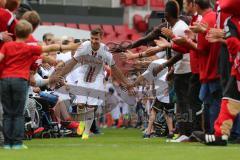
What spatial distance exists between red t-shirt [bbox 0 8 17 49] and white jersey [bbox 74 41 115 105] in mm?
3735

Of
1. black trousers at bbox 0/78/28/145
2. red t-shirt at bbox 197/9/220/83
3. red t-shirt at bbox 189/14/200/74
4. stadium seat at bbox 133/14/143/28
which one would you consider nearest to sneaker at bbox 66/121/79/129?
red t-shirt at bbox 189/14/200/74

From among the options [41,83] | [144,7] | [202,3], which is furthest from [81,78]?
[144,7]

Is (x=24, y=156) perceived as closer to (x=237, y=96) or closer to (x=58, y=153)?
(x=58, y=153)

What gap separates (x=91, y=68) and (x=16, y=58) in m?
4.80

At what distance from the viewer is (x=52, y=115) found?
17.2m

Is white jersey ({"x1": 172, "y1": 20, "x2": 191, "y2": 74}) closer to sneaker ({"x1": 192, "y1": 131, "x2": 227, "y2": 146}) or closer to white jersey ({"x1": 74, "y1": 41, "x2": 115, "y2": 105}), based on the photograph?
white jersey ({"x1": 74, "y1": 41, "x2": 115, "y2": 105})

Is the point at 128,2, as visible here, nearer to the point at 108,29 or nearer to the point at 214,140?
the point at 108,29

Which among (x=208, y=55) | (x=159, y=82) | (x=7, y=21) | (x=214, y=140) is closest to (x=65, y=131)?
(x=159, y=82)

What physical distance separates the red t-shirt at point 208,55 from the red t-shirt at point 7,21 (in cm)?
267

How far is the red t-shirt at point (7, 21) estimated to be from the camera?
11.5 meters

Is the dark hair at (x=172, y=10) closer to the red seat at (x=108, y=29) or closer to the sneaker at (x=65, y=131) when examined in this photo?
the sneaker at (x=65, y=131)

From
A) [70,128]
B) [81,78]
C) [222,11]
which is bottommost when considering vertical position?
[70,128]

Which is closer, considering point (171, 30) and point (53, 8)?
point (171, 30)

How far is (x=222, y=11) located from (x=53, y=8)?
29.7 meters
